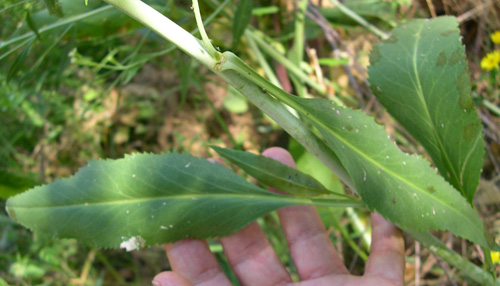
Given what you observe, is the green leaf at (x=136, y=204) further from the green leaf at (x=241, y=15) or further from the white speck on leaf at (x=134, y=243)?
the green leaf at (x=241, y=15)

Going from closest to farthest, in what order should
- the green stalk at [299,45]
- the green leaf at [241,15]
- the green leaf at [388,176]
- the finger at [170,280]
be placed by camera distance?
1. the green leaf at [388,176]
2. the finger at [170,280]
3. the green leaf at [241,15]
4. the green stalk at [299,45]

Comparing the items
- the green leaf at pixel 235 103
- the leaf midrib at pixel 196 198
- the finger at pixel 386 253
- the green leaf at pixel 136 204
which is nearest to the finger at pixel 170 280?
the green leaf at pixel 136 204

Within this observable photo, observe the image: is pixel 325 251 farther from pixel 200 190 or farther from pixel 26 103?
pixel 26 103

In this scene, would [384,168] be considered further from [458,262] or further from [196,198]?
[196,198]

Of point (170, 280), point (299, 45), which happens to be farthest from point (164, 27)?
point (299, 45)

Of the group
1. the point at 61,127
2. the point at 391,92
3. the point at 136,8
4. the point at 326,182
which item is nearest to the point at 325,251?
the point at 326,182

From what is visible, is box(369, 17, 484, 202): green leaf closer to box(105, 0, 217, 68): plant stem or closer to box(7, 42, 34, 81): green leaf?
box(105, 0, 217, 68): plant stem
